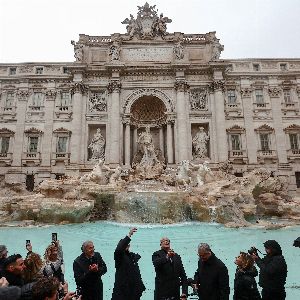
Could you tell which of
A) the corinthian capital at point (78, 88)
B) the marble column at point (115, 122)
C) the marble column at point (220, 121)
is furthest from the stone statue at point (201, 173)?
the corinthian capital at point (78, 88)

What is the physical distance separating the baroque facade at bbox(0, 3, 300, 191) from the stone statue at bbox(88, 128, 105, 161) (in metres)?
0.15

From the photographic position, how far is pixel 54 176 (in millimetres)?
26641

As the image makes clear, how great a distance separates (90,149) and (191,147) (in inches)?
344

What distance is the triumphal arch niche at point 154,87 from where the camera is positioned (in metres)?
27.0

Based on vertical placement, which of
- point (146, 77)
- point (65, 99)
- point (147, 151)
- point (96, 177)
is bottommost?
point (96, 177)

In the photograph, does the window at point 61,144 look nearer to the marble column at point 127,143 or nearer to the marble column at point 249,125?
the marble column at point 127,143

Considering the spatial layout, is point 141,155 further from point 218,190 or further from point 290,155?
point 290,155

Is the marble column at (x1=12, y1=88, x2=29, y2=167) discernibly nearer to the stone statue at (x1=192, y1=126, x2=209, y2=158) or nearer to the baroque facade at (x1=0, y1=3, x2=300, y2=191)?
the baroque facade at (x1=0, y1=3, x2=300, y2=191)

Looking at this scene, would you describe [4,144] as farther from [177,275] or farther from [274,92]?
[177,275]

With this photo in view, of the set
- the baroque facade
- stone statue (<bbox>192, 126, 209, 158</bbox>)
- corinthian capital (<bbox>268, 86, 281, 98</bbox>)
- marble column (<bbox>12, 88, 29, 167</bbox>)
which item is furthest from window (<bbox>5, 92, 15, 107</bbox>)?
corinthian capital (<bbox>268, 86, 281, 98</bbox>)

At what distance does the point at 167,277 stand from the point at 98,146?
915 inches

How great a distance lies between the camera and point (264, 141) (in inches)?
1099

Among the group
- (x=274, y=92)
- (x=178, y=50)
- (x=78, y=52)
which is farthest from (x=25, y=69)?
(x=274, y=92)

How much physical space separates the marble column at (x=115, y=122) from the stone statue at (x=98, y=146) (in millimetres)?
→ 906
